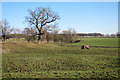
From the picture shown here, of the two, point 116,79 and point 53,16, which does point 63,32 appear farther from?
point 116,79

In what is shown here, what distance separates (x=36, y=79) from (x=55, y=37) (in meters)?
41.6

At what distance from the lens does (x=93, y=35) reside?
61250 millimetres

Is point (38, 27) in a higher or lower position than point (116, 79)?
higher

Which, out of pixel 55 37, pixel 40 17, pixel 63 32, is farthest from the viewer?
pixel 63 32

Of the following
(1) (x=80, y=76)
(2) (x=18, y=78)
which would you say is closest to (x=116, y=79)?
(1) (x=80, y=76)

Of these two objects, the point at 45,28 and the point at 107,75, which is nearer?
the point at 107,75

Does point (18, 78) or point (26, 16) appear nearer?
point (18, 78)

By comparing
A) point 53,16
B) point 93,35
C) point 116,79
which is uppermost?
point 53,16

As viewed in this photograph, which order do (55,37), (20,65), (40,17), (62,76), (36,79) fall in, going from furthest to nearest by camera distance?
(55,37)
(40,17)
(20,65)
(62,76)
(36,79)

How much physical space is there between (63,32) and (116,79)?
4567cm

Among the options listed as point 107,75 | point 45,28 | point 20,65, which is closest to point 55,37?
point 45,28

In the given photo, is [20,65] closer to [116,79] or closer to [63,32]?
[116,79]

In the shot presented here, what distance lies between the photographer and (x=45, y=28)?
33.4 m

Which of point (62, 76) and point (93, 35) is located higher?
point (93, 35)
